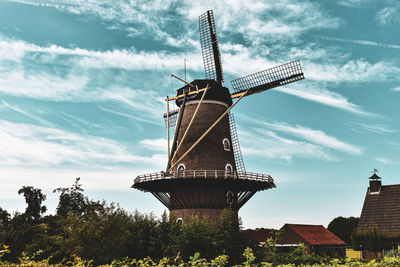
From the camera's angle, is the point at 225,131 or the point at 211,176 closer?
the point at 211,176

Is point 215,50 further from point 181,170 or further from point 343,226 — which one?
point 343,226

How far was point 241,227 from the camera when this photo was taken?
21.1 meters

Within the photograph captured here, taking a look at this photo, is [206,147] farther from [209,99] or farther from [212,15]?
[212,15]

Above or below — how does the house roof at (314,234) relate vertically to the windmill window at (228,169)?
below

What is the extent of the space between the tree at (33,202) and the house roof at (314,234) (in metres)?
24.9

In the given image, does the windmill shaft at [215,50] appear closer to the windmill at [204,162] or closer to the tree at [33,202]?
the windmill at [204,162]

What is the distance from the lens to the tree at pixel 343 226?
229ft

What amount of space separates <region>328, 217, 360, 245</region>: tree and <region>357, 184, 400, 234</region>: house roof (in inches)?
1543

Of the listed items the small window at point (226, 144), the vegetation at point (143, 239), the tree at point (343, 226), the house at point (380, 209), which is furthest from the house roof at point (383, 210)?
the tree at point (343, 226)

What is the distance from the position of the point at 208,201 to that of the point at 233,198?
214 centimetres

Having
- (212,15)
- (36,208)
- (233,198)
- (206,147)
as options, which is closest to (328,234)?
(233,198)

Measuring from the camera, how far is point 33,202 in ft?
115

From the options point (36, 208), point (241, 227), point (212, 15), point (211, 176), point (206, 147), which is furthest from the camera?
point (36, 208)

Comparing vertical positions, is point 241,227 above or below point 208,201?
below
